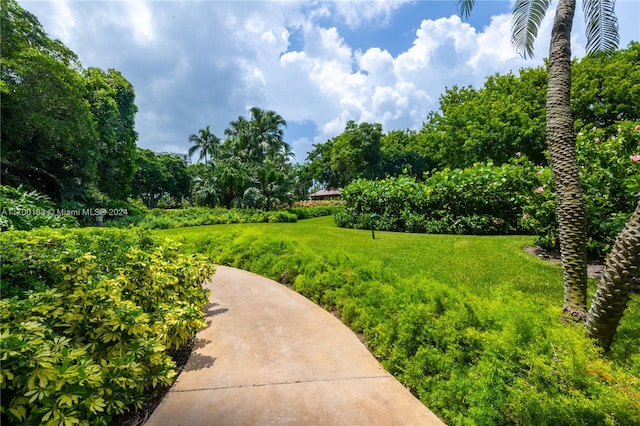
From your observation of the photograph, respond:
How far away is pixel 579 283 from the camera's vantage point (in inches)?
120

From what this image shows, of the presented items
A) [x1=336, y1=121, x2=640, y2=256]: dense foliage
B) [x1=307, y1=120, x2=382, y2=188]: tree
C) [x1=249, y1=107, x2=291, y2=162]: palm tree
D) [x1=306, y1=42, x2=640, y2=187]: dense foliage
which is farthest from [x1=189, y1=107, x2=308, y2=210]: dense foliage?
[x1=306, y1=42, x2=640, y2=187]: dense foliage

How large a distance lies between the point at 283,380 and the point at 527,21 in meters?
6.28

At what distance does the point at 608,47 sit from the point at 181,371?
7.27 meters

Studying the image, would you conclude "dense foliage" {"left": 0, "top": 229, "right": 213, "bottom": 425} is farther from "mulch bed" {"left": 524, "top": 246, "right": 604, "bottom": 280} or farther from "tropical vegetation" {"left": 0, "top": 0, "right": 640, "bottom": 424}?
"mulch bed" {"left": 524, "top": 246, "right": 604, "bottom": 280}

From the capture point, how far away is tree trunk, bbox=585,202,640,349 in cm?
212

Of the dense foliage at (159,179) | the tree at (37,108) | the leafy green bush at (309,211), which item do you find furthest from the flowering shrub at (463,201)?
the dense foliage at (159,179)

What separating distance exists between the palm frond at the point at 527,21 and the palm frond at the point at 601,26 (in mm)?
532

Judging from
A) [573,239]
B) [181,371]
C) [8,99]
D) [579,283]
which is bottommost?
[181,371]

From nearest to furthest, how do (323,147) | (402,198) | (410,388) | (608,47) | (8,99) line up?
(410,388), (608,47), (402,198), (8,99), (323,147)

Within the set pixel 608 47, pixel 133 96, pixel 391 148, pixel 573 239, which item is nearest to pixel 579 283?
pixel 573 239

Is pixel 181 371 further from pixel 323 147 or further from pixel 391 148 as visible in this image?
pixel 323 147

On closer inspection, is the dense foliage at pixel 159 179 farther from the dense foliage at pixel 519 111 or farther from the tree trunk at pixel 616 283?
the tree trunk at pixel 616 283

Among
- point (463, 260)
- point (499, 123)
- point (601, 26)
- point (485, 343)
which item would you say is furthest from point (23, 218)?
point (499, 123)

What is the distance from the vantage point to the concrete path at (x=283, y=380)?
240 cm
